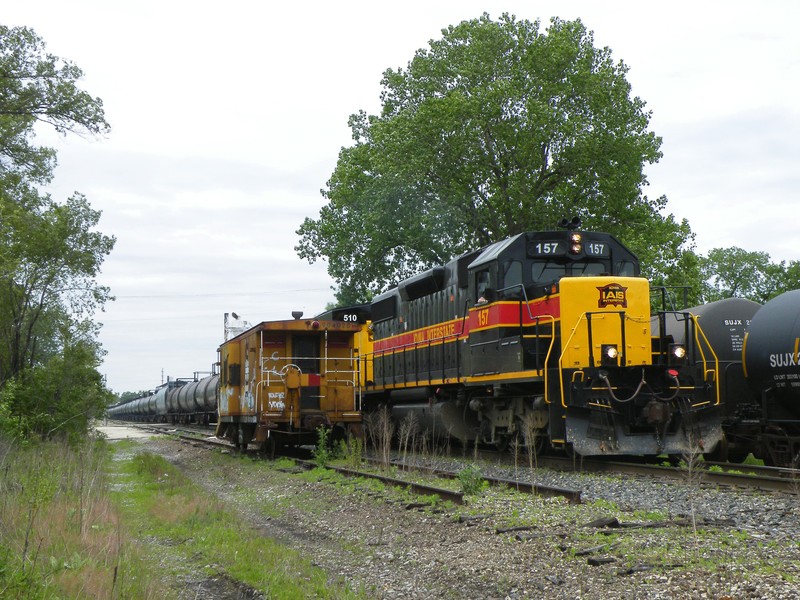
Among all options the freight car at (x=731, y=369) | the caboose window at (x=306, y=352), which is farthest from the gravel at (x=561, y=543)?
the caboose window at (x=306, y=352)

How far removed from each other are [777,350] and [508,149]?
19073 millimetres

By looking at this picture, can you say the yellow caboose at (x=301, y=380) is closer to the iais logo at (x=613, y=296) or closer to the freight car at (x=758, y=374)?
the iais logo at (x=613, y=296)

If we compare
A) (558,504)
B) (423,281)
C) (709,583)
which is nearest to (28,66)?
(423,281)

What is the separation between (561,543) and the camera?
741cm

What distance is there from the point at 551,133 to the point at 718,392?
1818 cm

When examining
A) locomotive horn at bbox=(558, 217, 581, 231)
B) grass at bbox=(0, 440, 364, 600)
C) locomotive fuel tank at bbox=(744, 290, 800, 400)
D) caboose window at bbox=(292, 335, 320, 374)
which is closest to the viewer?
grass at bbox=(0, 440, 364, 600)

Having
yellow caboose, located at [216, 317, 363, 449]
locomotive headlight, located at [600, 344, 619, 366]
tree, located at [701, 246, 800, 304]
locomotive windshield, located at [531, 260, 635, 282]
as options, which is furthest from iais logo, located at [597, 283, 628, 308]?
tree, located at [701, 246, 800, 304]

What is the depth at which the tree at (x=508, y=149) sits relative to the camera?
1193 inches

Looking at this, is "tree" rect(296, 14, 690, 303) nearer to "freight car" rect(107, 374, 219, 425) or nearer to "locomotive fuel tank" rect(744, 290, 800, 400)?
"freight car" rect(107, 374, 219, 425)

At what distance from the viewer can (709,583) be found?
19.2 feet

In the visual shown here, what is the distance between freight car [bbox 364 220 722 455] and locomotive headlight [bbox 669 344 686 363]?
0.7 inches

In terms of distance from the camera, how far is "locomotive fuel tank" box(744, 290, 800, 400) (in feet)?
41.8

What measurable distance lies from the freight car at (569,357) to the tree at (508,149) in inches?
567

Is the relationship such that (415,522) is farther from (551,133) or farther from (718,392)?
(551,133)
